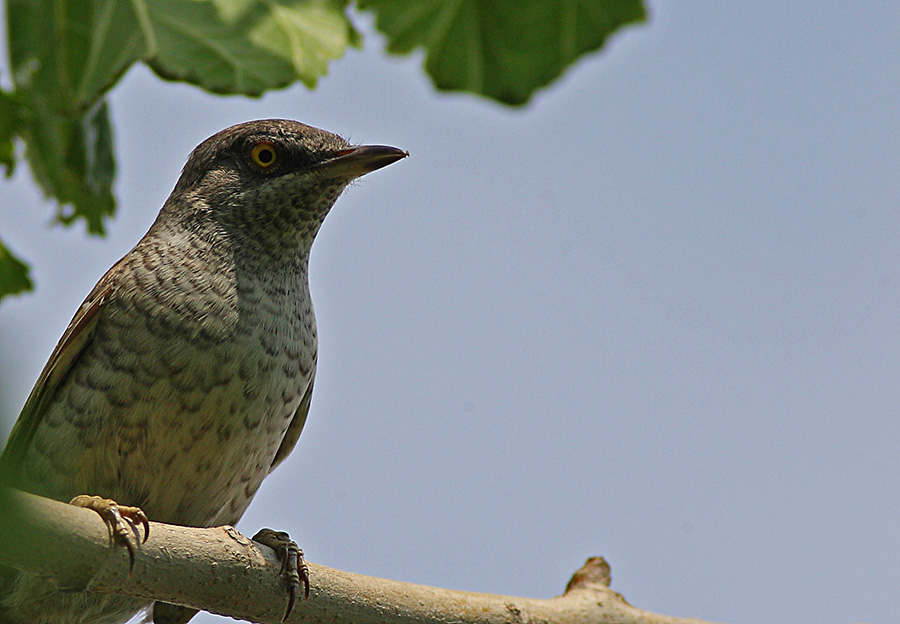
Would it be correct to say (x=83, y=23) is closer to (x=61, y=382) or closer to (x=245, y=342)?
(x=245, y=342)

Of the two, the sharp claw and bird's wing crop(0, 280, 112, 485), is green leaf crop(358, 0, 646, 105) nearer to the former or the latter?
the sharp claw

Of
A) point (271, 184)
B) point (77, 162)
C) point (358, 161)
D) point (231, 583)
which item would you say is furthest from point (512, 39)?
point (271, 184)

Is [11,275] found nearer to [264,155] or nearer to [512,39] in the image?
[264,155]

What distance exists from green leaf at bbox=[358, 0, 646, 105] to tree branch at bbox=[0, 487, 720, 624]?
1.54 metres

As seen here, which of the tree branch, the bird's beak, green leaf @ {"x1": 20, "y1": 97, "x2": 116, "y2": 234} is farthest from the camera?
the bird's beak

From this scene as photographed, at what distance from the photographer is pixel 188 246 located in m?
3.74

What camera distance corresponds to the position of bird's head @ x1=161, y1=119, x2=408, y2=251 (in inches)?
152

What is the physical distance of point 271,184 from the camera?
3.92 metres

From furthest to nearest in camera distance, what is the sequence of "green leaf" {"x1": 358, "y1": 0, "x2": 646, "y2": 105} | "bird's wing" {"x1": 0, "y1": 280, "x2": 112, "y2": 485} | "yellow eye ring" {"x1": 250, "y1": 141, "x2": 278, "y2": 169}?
"yellow eye ring" {"x1": 250, "y1": 141, "x2": 278, "y2": 169}, "bird's wing" {"x1": 0, "y1": 280, "x2": 112, "y2": 485}, "green leaf" {"x1": 358, "y1": 0, "x2": 646, "y2": 105}

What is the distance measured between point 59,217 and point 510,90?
100 inches

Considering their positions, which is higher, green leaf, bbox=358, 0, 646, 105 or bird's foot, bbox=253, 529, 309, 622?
green leaf, bbox=358, 0, 646, 105

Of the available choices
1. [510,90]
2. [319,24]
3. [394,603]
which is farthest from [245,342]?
[510,90]

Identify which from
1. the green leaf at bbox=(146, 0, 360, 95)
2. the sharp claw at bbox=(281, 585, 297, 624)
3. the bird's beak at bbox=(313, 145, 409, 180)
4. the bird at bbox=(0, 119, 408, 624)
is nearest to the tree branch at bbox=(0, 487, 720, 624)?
the sharp claw at bbox=(281, 585, 297, 624)

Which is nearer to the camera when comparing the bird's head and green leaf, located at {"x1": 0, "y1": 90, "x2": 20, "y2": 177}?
green leaf, located at {"x1": 0, "y1": 90, "x2": 20, "y2": 177}
